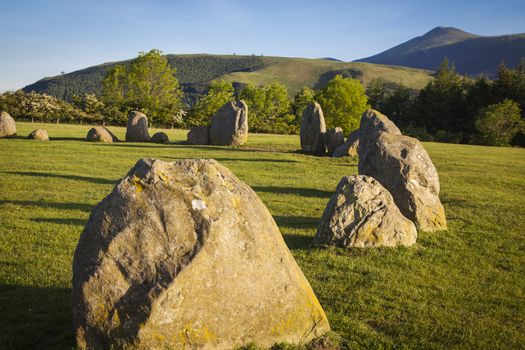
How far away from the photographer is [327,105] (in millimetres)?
49938

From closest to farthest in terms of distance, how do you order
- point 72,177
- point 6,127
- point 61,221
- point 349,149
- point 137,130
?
point 61,221, point 72,177, point 349,149, point 6,127, point 137,130

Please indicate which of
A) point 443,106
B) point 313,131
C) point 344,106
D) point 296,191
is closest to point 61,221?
point 296,191

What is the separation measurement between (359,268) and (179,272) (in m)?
5.22

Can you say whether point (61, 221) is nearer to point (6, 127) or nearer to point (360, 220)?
point (360, 220)

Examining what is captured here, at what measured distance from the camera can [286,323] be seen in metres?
5.44

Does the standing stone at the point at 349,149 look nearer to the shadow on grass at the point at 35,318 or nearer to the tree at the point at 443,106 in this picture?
the shadow on grass at the point at 35,318

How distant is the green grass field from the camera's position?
629 cm

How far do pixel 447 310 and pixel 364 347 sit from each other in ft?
7.57

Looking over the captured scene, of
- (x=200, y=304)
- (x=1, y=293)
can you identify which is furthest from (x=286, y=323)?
(x=1, y=293)

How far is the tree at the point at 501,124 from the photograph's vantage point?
179ft

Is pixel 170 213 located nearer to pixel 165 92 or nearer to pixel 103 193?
pixel 103 193

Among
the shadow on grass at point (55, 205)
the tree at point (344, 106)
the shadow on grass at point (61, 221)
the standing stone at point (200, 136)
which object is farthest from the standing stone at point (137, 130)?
the shadow on grass at point (61, 221)

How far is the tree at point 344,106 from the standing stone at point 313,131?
16587 millimetres

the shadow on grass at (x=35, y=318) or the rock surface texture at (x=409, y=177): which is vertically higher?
the rock surface texture at (x=409, y=177)
